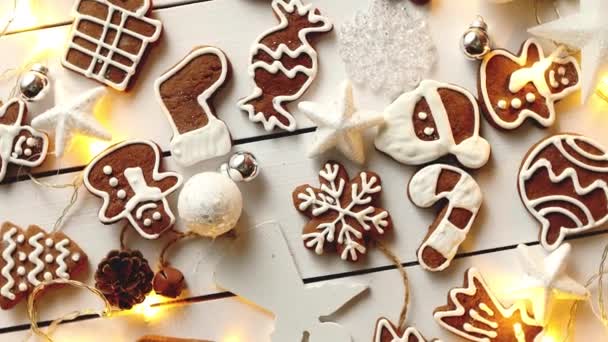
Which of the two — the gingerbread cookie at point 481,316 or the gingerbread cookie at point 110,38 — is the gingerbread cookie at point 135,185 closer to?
the gingerbread cookie at point 110,38

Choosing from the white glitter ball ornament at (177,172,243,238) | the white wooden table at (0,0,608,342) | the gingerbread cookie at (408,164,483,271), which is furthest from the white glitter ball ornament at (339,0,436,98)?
the white glitter ball ornament at (177,172,243,238)

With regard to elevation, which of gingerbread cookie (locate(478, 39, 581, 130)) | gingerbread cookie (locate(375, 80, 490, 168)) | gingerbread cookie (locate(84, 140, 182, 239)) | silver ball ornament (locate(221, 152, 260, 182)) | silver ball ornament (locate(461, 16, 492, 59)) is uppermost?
silver ball ornament (locate(461, 16, 492, 59))

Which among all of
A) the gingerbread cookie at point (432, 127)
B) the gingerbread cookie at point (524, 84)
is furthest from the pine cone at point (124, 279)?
the gingerbread cookie at point (524, 84)

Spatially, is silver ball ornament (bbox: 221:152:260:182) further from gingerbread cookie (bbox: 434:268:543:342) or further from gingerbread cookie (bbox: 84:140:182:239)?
gingerbread cookie (bbox: 434:268:543:342)

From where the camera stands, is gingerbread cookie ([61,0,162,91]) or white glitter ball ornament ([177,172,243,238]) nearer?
white glitter ball ornament ([177,172,243,238])

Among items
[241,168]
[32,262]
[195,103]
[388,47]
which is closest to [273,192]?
[241,168]

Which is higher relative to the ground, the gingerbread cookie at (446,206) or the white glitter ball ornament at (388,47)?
the white glitter ball ornament at (388,47)
